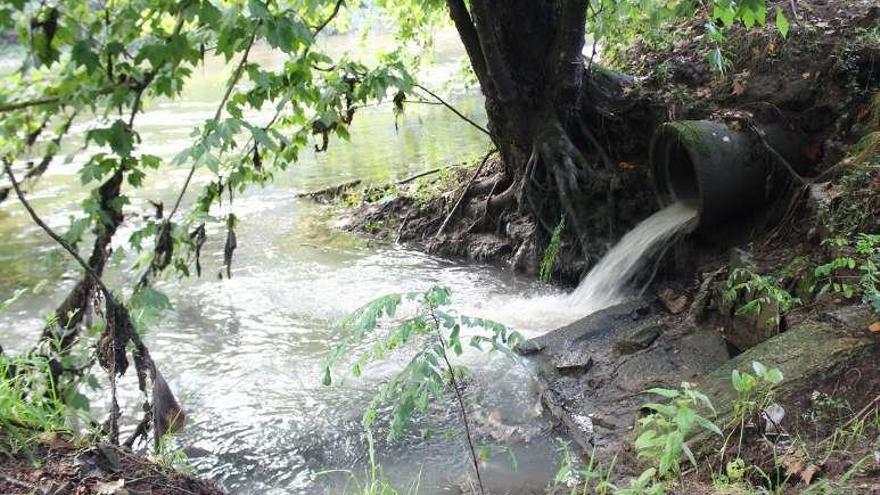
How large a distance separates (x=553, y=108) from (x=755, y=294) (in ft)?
10.4

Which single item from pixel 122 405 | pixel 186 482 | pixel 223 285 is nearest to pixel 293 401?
pixel 122 405

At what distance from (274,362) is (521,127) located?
3299 mm

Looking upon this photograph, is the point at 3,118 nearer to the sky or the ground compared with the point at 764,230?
nearer to the sky

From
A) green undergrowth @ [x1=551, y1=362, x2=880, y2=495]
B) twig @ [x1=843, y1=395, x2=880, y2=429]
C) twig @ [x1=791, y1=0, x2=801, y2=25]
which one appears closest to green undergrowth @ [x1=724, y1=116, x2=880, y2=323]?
twig @ [x1=843, y1=395, x2=880, y2=429]

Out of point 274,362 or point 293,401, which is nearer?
point 293,401

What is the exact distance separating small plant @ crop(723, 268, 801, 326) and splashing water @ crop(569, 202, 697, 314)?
1.12 meters

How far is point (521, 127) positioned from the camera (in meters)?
6.95

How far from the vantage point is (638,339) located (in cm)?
488

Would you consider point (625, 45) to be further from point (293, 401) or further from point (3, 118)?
point (3, 118)

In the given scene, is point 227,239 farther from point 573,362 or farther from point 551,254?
point 551,254

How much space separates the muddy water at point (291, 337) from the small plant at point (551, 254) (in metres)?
0.28

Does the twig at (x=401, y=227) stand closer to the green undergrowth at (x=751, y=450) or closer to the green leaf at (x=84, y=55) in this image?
the green undergrowth at (x=751, y=450)

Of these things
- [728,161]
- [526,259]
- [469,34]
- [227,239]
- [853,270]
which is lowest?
[526,259]

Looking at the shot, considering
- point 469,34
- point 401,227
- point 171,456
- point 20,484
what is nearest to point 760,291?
point 171,456
